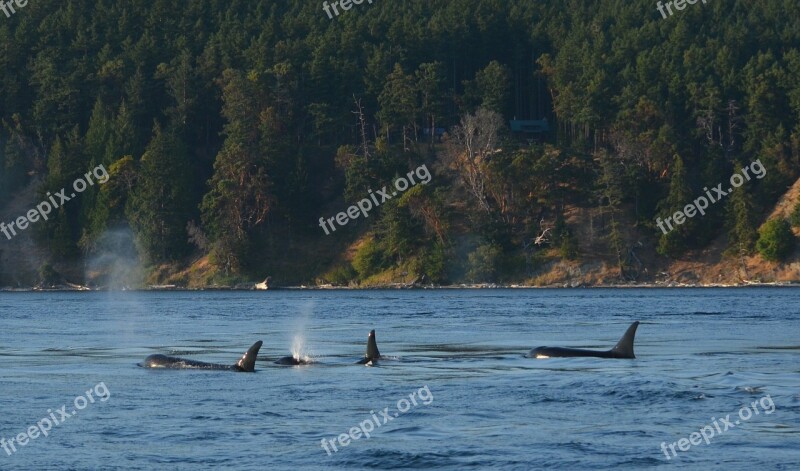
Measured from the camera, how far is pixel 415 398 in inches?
1218

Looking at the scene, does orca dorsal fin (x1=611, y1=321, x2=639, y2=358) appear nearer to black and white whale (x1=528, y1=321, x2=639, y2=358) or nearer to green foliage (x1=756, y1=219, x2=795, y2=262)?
black and white whale (x1=528, y1=321, x2=639, y2=358)

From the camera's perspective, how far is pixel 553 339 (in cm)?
5034

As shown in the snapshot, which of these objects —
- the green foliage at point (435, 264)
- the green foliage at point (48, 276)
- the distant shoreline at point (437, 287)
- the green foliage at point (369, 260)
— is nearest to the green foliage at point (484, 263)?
the distant shoreline at point (437, 287)

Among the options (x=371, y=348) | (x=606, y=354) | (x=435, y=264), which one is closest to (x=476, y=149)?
(x=435, y=264)

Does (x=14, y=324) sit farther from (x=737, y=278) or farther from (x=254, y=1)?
(x=254, y=1)

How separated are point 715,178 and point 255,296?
44.9 metres

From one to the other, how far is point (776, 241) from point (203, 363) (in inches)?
3194

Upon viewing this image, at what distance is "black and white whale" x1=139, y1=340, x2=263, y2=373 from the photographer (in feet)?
122

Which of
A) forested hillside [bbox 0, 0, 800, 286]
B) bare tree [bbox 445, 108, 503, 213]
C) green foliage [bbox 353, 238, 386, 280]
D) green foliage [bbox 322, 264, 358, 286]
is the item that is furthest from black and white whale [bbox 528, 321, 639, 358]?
bare tree [bbox 445, 108, 503, 213]

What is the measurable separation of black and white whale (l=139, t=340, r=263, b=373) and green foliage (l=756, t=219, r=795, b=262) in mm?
80433

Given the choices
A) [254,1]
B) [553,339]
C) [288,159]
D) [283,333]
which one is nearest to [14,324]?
[283,333]

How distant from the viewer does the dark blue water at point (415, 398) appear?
24.3 m

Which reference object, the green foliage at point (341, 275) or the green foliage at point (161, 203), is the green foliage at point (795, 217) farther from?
the green foliage at point (161, 203)

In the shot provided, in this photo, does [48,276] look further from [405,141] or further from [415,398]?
[415,398]
